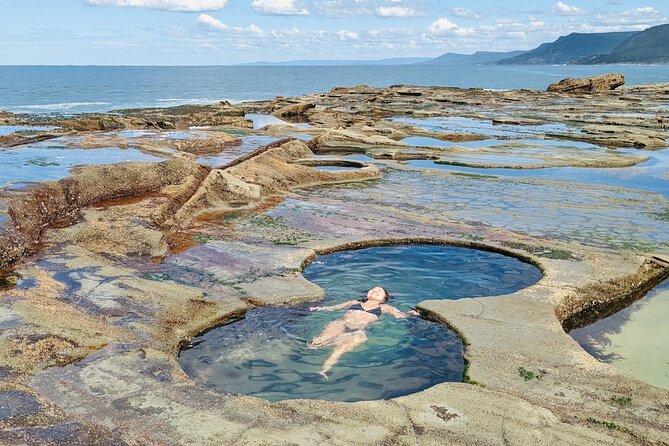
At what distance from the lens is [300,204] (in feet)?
66.2

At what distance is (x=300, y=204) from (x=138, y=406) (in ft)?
42.0

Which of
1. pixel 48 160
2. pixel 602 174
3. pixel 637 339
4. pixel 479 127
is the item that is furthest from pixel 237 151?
pixel 479 127

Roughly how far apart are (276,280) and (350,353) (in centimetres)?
314

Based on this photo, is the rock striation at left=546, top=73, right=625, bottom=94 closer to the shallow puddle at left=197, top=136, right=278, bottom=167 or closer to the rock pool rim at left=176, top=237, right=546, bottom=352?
the shallow puddle at left=197, top=136, right=278, bottom=167

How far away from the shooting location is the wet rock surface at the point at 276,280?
7555 millimetres

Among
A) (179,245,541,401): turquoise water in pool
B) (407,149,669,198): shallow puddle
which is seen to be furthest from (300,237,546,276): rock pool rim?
(407,149,669,198): shallow puddle

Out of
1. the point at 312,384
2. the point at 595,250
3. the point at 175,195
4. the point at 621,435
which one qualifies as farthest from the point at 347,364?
the point at 175,195

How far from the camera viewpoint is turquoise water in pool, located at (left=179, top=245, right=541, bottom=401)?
30.9ft

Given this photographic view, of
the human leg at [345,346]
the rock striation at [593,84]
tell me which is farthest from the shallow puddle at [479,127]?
the rock striation at [593,84]

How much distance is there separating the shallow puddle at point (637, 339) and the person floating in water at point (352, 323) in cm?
333

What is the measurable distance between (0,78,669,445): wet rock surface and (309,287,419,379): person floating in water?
0.63 m

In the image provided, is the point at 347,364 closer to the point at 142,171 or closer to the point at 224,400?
the point at 224,400

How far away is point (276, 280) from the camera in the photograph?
511 inches

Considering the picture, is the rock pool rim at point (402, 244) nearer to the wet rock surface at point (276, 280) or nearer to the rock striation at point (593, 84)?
the wet rock surface at point (276, 280)
